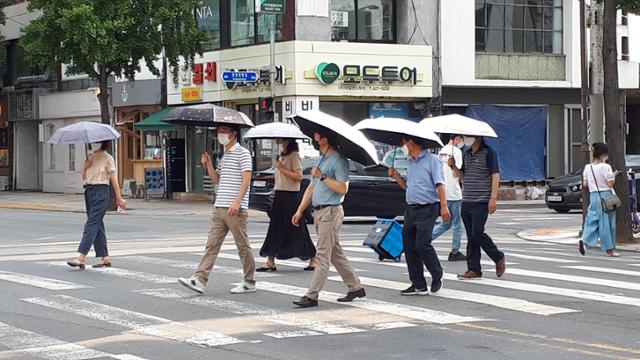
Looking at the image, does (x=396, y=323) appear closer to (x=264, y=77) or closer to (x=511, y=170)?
(x=264, y=77)

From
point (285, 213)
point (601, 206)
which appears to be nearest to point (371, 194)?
point (601, 206)

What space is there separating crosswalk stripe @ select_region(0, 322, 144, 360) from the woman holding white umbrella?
4751 mm

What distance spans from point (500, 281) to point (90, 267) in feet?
18.1

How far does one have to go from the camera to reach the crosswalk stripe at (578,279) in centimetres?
1225

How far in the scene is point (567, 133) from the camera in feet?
120

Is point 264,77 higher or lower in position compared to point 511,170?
higher

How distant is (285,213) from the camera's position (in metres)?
13.5

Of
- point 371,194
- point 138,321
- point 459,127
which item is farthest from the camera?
point 371,194

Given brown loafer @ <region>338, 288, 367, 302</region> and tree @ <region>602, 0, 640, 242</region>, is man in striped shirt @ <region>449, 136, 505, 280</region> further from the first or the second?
tree @ <region>602, 0, 640, 242</region>

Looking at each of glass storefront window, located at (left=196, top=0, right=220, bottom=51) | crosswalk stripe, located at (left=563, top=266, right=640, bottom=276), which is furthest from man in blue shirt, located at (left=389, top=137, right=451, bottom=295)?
glass storefront window, located at (left=196, top=0, right=220, bottom=51)

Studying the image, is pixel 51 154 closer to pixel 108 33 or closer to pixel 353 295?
pixel 108 33

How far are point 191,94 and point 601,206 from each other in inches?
838

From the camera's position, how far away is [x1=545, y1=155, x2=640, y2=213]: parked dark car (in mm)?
27797

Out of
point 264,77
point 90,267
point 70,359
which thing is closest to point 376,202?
point 264,77
